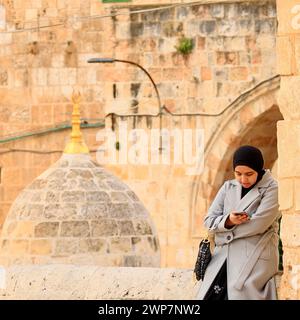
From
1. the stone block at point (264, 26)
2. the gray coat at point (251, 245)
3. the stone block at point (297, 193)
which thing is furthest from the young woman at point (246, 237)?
the stone block at point (264, 26)

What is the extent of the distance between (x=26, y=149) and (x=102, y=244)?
1072cm

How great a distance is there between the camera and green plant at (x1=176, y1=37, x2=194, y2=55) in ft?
74.1

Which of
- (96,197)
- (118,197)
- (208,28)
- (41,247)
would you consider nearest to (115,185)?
(118,197)

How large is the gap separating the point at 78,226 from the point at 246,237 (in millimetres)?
5663

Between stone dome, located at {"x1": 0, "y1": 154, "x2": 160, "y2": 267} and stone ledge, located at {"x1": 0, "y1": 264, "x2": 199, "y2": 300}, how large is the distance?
3268mm

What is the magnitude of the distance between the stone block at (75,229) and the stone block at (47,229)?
7 cm

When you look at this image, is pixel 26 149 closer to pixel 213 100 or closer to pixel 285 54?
pixel 213 100

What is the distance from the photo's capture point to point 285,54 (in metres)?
10.0

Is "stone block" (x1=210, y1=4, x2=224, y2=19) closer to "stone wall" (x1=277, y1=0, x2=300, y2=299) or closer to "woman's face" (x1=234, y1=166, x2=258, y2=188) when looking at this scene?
"woman's face" (x1=234, y1=166, x2=258, y2=188)

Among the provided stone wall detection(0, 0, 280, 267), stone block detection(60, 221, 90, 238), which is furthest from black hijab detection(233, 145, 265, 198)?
stone wall detection(0, 0, 280, 267)

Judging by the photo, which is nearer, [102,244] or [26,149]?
[102,244]

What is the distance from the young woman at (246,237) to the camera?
1052cm
